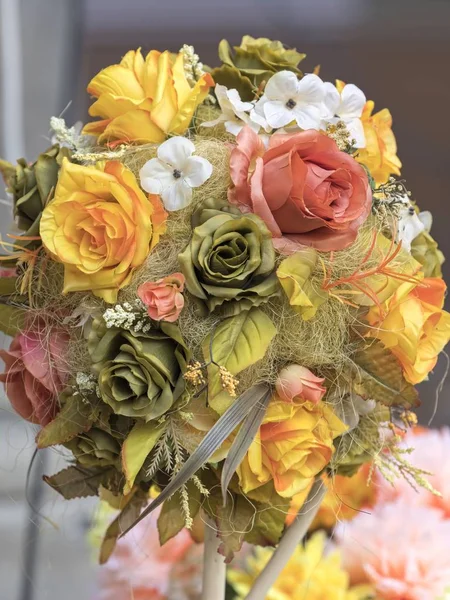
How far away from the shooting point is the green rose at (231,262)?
512 millimetres

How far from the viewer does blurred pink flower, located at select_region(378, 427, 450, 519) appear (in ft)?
2.78

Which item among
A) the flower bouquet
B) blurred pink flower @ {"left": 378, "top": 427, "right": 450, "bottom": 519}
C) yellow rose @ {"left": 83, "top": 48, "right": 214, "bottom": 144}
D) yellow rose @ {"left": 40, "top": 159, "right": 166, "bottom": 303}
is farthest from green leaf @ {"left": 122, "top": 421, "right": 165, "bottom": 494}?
blurred pink flower @ {"left": 378, "top": 427, "right": 450, "bottom": 519}

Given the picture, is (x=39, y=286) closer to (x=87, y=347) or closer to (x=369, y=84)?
(x=87, y=347)

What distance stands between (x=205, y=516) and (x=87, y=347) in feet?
0.62

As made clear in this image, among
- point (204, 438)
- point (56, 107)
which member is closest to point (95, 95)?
point (204, 438)

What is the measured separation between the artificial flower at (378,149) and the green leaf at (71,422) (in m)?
0.32

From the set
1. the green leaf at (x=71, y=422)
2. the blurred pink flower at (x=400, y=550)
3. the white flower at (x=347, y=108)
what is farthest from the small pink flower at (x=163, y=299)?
the blurred pink flower at (x=400, y=550)

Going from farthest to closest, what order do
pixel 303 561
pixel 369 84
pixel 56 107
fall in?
pixel 369 84, pixel 56 107, pixel 303 561

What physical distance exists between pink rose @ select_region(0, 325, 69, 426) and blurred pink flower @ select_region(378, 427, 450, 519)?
444 millimetres

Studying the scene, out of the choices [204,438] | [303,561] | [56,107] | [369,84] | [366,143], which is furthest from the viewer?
[369,84]

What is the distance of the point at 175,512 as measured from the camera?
1.92ft

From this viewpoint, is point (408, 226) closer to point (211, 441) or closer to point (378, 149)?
point (378, 149)

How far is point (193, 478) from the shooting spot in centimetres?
56

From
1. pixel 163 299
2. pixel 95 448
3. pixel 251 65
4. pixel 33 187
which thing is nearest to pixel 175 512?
pixel 95 448
